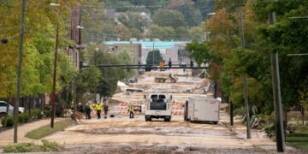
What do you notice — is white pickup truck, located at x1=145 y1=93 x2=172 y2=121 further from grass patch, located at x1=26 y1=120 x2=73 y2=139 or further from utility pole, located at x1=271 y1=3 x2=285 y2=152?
utility pole, located at x1=271 y1=3 x2=285 y2=152

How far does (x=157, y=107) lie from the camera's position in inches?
3688

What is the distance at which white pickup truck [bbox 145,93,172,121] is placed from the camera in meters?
93.6

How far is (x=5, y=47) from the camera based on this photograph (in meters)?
50.1

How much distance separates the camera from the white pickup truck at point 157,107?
307 feet

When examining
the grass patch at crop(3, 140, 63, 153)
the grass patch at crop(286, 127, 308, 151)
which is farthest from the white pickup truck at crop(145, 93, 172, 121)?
the grass patch at crop(3, 140, 63, 153)

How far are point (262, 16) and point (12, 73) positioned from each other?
2279 centimetres

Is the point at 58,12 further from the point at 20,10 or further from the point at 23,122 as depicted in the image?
the point at 23,122

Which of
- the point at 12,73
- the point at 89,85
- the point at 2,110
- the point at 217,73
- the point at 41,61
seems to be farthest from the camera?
the point at 89,85

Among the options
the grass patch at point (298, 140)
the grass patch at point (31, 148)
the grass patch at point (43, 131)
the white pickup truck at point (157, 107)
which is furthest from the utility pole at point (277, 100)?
the white pickup truck at point (157, 107)

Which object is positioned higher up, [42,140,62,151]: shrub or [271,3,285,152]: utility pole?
[271,3,285,152]: utility pole

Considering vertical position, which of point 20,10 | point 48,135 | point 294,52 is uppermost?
point 20,10

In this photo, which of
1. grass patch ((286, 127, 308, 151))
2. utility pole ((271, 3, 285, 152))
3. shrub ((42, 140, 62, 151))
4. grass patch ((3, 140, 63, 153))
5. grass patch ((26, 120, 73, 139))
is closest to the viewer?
grass patch ((3, 140, 63, 153))

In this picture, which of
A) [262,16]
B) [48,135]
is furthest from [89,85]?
[262,16]

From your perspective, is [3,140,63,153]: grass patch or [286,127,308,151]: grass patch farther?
[286,127,308,151]: grass patch
